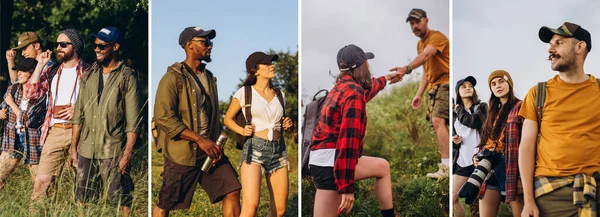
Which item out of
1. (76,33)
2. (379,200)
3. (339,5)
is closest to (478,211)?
(379,200)

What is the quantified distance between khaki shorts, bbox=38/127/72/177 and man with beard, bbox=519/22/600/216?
4611mm

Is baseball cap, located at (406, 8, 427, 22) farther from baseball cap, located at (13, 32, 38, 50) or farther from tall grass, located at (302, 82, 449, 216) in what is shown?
baseball cap, located at (13, 32, 38, 50)

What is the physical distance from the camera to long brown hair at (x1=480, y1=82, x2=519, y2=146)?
836cm

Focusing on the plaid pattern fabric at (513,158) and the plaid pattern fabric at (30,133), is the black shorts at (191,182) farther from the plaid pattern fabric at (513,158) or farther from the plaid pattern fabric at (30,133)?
the plaid pattern fabric at (513,158)

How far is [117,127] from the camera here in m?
8.98

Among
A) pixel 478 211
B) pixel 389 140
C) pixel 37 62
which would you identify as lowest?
pixel 478 211

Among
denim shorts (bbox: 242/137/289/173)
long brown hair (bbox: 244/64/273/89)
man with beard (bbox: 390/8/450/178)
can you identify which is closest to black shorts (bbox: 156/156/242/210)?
denim shorts (bbox: 242/137/289/173)

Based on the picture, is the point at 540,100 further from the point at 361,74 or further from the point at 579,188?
the point at 361,74

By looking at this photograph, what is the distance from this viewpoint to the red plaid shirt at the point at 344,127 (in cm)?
833

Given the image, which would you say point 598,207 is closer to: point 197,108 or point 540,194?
point 540,194

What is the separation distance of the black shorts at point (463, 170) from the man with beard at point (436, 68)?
0.42 ft

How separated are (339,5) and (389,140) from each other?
1.52 metres

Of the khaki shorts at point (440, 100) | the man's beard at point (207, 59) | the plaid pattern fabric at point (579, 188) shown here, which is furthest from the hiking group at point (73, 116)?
the plaid pattern fabric at point (579, 188)

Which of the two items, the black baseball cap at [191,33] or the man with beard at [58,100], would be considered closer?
the black baseball cap at [191,33]
